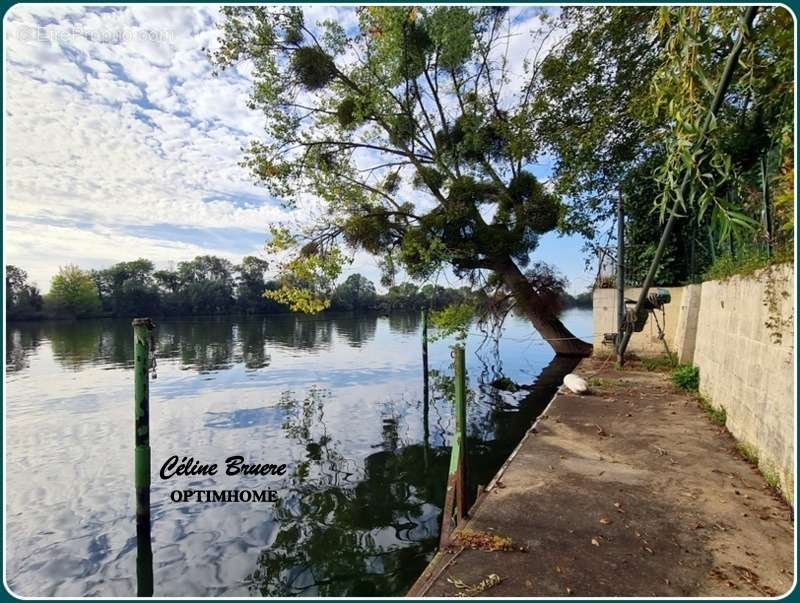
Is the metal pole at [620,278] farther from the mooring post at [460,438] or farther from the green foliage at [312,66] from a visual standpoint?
the green foliage at [312,66]

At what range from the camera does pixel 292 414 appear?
1130cm

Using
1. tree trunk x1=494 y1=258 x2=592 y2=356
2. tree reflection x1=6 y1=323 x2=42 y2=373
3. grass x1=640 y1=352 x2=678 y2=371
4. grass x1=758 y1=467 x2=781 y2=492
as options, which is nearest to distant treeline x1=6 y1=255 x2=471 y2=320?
tree reflection x1=6 y1=323 x2=42 y2=373

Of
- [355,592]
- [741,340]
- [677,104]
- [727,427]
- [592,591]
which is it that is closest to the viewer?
[592,591]

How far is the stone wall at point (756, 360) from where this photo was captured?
4.03m

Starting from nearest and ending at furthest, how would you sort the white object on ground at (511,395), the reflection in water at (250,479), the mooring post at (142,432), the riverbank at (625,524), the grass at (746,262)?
the riverbank at (625,524)
the grass at (746,262)
the reflection in water at (250,479)
the mooring post at (142,432)
the white object on ground at (511,395)

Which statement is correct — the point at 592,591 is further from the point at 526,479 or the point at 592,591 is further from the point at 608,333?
the point at 608,333

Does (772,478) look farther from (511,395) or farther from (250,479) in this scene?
(511,395)

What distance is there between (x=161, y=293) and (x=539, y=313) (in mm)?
50646

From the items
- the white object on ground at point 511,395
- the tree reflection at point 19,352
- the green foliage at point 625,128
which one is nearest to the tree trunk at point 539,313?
the green foliage at point 625,128

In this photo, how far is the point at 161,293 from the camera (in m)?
54.7

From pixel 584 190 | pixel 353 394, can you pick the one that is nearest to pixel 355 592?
pixel 353 394

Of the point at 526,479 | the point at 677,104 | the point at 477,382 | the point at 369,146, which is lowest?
the point at 477,382

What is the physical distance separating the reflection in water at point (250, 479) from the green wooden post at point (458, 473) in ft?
3.97

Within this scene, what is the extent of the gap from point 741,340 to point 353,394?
10146 mm
